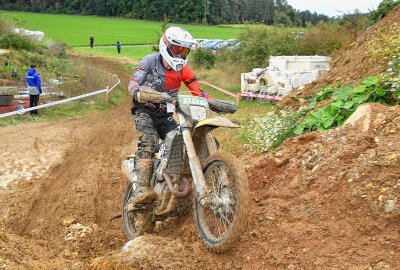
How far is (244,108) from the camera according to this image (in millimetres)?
18562

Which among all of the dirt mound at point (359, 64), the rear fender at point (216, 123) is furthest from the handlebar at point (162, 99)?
the dirt mound at point (359, 64)

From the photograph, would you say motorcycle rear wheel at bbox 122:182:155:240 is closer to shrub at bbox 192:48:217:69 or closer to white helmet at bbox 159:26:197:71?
white helmet at bbox 159:26:197:71

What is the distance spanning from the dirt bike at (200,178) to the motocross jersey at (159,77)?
66 centimetres

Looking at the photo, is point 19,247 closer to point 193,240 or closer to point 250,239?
point 193,240

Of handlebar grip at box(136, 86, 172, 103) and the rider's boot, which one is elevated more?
handlebar grip at box(136, 86, 172, 103)

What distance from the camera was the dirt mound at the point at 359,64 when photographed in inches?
347

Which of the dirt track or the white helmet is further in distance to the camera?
the white helmet

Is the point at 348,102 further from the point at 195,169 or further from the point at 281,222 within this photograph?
the point at 195,169

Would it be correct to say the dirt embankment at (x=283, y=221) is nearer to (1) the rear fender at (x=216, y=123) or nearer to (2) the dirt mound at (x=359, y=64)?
(1) the rear fender at (x=216, y=123)

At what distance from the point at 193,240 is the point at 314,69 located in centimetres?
1536

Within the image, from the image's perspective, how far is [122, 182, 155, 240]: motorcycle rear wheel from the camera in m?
5.73

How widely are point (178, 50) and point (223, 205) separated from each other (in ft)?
6.26

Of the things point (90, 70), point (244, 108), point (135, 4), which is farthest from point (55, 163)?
point (135, 4)

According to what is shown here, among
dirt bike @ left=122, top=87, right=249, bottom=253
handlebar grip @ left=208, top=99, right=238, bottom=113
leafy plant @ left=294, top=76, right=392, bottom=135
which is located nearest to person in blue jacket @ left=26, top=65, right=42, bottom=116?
leafy plant @ left=294, top=76, right=392, bottom=135
